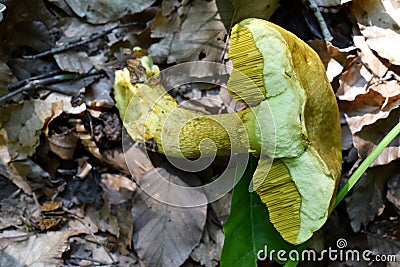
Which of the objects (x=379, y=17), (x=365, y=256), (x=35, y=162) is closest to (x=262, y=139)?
(x=365, y=256)

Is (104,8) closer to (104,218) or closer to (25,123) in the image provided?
(25,123)

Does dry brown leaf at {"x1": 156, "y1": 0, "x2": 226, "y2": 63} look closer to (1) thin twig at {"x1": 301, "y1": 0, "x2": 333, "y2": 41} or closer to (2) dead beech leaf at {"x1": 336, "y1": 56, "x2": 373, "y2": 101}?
(1) thin twig at {"x1": 301, "y1": 0, "x2": 333, "y2": 41}

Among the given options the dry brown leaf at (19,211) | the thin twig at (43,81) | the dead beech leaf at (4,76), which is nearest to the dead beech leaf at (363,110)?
the thin twig at (43,81)

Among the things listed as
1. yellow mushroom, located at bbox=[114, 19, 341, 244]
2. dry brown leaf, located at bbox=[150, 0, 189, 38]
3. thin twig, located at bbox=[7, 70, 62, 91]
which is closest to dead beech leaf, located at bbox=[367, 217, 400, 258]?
yellow mushroom, located at bbox=[114, 19, 341, 244]

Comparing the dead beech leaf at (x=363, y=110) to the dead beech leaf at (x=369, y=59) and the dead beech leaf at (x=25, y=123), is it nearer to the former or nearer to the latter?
the dead beech leaf at (x=369, y=59)

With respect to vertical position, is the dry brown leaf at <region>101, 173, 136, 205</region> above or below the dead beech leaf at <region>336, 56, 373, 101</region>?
below

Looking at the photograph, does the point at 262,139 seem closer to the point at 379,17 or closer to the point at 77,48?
the point at 379,17
